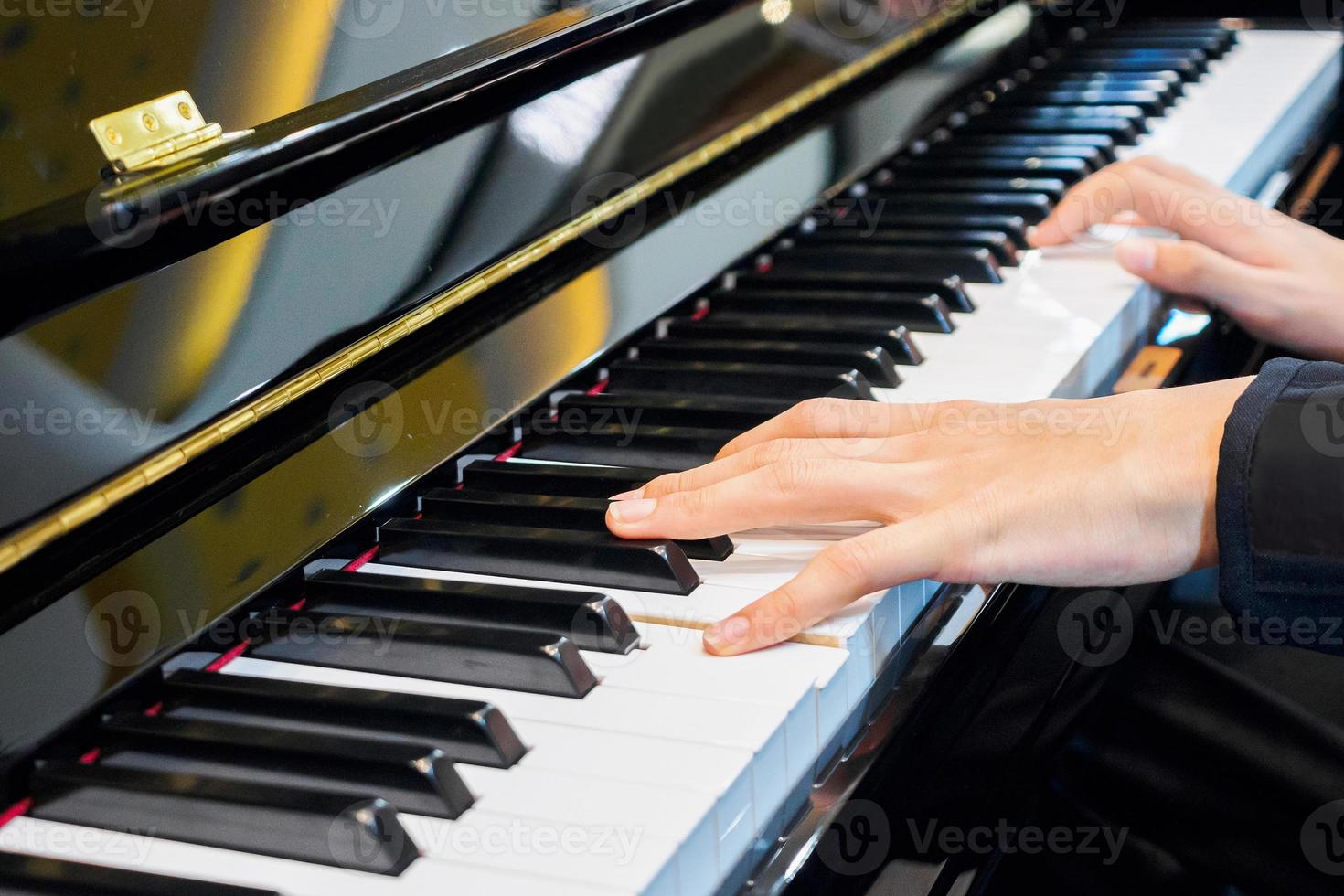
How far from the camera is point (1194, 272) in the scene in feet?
5.84

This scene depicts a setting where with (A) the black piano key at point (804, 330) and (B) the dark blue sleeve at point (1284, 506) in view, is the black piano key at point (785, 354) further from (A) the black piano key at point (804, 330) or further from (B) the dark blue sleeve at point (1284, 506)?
(B) the dark blue sleeve at point (1284, 506)

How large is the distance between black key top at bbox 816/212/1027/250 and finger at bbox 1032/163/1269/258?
26 millimetres

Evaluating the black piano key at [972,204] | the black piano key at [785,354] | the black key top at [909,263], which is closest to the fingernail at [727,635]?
the black piano key at [785,354]

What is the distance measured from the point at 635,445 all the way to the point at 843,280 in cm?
51

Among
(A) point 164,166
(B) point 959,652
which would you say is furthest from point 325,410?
(B) point 959,652

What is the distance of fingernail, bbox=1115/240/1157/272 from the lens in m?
1.77

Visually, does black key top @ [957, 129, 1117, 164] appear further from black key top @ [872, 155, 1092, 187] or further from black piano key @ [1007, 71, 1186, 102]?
black piano key @ [1007, 71, 1186, 102]

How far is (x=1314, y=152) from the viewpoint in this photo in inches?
101

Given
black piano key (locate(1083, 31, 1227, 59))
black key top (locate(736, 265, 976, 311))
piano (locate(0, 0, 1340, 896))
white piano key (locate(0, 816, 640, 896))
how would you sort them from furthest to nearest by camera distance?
1. black piano key (locate(1083, 31, 1227, 59))
2. black key top (locate(736, 265, 976, 311))
3. piano (locate(0, 0, 1340, 896))
4. white piano key (locate(0, 816, 640, 896))

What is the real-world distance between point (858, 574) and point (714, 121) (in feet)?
2.93

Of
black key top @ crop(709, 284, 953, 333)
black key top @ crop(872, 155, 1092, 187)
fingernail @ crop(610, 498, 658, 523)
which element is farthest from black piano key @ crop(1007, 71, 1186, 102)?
fingernail @ crop(610, 498, 658, 523)

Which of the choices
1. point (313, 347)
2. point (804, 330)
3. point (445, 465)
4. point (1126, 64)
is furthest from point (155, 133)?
point (1126, 64)

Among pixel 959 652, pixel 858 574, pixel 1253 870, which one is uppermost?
pixel 858 574

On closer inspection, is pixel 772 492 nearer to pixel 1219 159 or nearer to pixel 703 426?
pixel 703 426
